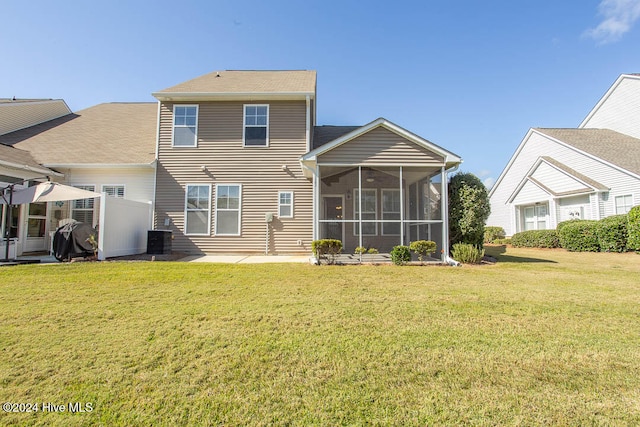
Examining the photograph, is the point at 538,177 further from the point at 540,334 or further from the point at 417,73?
the point at 540,334

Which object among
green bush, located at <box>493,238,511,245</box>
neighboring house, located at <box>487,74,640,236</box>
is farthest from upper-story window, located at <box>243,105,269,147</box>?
green bush, located at <box>493,238,511,245</box>

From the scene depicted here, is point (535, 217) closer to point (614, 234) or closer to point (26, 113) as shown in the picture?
point (614, 234)

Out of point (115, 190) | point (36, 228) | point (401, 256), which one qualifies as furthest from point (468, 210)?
point (36, 228)

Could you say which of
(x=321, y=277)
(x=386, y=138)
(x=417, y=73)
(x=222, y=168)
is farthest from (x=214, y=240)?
(x=417, y=73)

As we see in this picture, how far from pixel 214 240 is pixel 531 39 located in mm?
16294

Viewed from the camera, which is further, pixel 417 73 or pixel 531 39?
pixel 417 73

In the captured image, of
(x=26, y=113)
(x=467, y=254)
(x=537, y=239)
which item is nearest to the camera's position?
(x=467, y=254)

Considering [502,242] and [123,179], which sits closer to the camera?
[123,179]

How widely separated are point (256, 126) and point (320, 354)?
10.2 m

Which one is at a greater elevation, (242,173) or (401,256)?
(242,173)

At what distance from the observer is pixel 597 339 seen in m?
3.33

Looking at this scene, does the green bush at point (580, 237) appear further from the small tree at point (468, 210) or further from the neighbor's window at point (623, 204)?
the small tree at point (468, 210)

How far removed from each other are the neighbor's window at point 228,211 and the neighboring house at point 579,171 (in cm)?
1728

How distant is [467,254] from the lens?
29.7 feet
